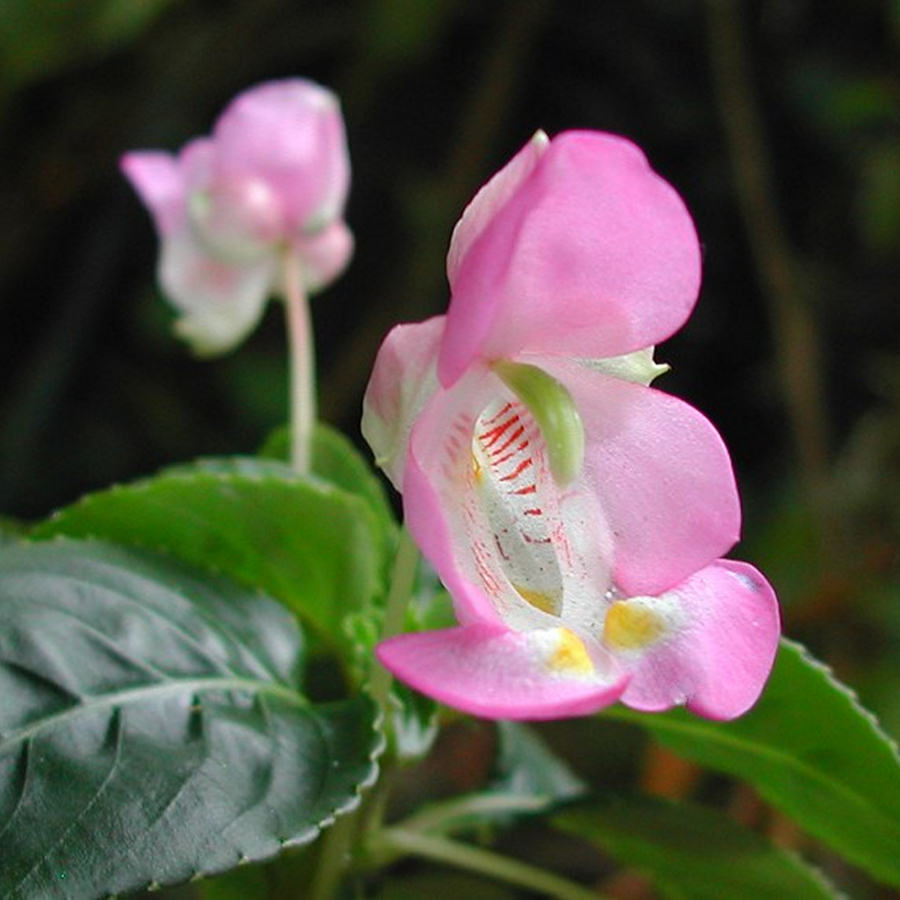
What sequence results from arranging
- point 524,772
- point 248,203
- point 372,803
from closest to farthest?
point 372,803
point 524,772
point 248,203

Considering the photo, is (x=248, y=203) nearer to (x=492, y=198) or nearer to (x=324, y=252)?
(x=324, y=252)

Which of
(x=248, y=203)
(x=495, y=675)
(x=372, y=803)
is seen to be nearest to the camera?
(x=495, y=675)

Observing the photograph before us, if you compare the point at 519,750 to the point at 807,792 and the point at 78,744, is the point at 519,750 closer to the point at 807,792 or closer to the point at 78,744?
the point at 807,792

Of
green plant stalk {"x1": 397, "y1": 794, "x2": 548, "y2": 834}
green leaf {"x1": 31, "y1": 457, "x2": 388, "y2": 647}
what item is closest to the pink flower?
green leaf {"x1": 31, "y1": 457, "x2": 388, "y2": 647}

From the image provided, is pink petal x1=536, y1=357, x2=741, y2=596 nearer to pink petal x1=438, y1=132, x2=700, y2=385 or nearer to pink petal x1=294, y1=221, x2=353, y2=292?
pink petal x1=438, y1=132, x2=700, y2=385

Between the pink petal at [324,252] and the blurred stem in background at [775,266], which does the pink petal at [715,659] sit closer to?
the pink petal at [324,252]

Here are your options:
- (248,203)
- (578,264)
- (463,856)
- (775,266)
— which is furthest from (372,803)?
(775,266)

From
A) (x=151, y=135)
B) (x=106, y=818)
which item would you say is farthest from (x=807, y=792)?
(x=151, y=135)
